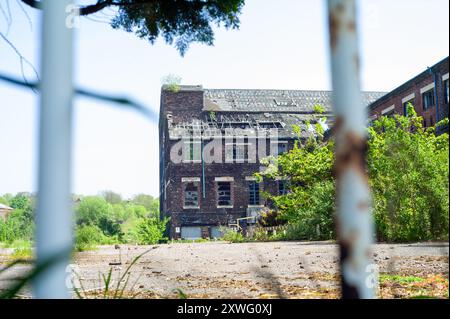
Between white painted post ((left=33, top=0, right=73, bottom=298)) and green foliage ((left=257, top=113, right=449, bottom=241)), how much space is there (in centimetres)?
52

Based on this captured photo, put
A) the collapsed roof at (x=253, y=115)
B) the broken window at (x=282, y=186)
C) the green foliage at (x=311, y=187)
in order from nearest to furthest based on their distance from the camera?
the collapsed roof at (x=253, y=115), the green foliage at (x=311, y=187), the broken window at (x=282, y=186)

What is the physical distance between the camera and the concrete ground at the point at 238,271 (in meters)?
2.17

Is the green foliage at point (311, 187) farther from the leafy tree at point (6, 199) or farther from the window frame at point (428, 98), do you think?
the window frame at point (428, 98)

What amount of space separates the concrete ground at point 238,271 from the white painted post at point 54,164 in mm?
1040

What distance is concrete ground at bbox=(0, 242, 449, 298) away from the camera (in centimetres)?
217

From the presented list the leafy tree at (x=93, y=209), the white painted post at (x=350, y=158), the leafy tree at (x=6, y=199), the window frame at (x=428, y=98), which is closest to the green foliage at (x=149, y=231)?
the leafy tree at (x=93, y=209)

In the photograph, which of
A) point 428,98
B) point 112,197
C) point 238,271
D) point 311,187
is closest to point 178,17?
point 112,197

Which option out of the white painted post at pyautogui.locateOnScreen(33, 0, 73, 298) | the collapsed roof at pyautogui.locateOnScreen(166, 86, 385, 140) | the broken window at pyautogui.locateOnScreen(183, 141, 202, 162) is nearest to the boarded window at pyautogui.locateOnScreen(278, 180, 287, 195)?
the collapsed roof at pyautogui.locateOnScreen(166, 86, 385, 140)

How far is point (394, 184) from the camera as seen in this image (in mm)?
1973

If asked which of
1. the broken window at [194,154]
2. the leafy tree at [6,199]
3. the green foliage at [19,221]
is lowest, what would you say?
the green foliage at [19,221]

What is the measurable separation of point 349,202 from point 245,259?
4.57 m
